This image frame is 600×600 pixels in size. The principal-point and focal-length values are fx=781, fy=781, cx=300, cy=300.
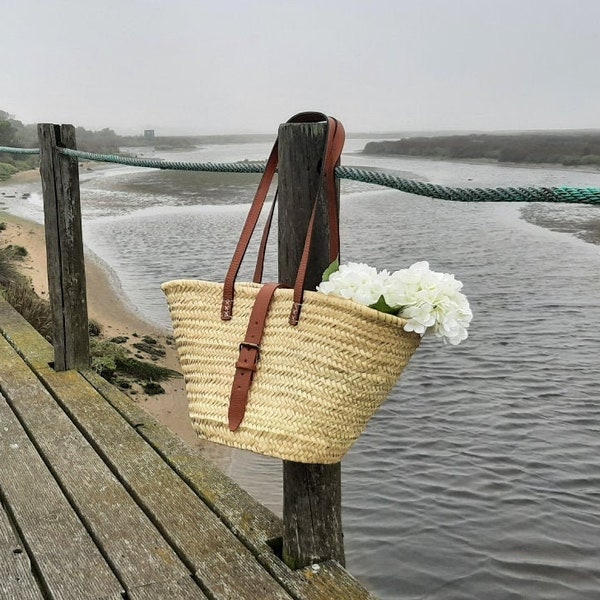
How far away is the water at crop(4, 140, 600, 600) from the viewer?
3857mm

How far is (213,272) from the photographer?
10789 mm

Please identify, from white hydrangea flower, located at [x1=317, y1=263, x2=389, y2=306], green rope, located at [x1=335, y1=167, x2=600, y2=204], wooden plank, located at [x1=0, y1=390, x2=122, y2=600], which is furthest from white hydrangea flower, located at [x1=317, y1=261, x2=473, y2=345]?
wooden plank, located at [x1=0, y1=390, x2=122, y2=600]

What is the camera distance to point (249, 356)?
182cm

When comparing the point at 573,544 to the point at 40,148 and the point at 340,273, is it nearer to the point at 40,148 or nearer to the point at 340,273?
the point at 340,273

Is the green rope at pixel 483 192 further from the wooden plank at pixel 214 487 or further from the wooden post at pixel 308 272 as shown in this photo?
the wooden plank at pixel 214 487

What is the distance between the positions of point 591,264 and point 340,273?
1044 cm

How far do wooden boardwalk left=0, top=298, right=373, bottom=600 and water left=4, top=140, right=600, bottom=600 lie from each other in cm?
144

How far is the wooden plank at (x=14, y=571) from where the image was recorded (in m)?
2.07

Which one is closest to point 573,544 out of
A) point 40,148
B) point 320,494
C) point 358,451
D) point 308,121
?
point 358,451

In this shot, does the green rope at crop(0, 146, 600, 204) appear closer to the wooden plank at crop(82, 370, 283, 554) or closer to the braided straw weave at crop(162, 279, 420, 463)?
the braided straw weave at crop(162, 279, 420, 463)

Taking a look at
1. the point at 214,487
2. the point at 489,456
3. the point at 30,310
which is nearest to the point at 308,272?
the point at 214,487

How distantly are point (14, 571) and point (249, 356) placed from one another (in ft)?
3.22

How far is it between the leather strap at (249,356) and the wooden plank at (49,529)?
67 cm

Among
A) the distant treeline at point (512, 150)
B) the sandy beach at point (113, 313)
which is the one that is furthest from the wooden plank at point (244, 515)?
the distant treeline at point (512, 150)
